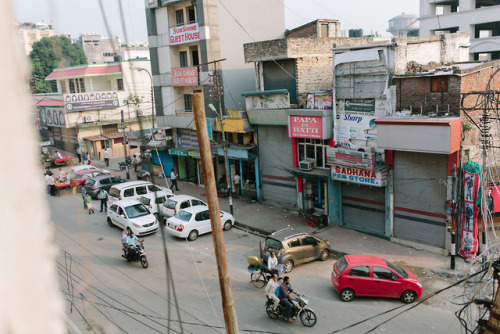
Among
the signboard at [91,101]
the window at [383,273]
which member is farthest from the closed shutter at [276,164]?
the signboard at [91,101]

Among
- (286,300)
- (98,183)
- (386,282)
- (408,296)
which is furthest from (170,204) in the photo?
(408,296)

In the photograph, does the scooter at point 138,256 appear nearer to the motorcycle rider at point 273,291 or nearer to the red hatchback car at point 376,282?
the motorcycle rider at point 273,291

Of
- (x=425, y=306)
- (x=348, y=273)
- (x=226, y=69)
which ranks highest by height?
(x=226, y=69)

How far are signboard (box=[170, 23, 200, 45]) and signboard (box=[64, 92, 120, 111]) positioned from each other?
14.1 m

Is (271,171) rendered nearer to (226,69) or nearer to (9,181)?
(226,69)

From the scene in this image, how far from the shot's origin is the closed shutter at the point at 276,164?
73.4ft

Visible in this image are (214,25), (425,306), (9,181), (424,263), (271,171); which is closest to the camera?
(9,181)

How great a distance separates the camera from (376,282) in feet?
43.7

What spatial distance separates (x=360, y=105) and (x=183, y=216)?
9.31 m

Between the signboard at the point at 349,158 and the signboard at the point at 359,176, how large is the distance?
277mm

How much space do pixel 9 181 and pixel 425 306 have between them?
1433 centimetres

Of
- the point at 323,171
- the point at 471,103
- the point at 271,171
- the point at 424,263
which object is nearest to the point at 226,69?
the point at 271,171

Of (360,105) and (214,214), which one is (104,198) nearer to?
(360,105)

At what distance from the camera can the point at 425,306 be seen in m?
13.2
